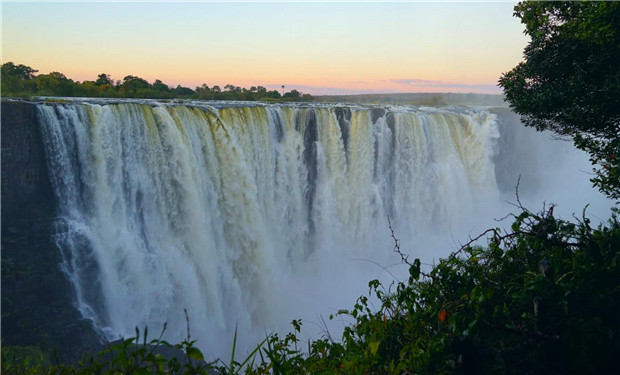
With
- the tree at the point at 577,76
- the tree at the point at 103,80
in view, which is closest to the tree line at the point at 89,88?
the tree at the point at 103,80

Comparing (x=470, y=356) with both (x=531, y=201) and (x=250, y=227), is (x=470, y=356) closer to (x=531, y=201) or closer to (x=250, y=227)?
(x=250, y=227)

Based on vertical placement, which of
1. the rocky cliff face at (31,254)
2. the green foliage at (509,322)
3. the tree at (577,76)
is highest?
the tree at (577,76)

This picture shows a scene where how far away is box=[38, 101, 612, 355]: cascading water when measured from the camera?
1123 centimetres

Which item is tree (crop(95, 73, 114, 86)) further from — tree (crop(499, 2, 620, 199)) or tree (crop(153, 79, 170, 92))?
tree (crop(499, 2, 620, 199))

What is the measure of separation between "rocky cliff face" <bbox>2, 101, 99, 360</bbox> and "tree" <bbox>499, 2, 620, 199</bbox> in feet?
33.1

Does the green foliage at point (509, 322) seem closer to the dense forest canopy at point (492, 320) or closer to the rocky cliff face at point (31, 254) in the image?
the dense forest canopy at point (492, 320)

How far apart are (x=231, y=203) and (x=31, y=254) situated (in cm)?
546

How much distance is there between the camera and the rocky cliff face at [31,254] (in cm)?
1040

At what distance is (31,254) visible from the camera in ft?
34.9

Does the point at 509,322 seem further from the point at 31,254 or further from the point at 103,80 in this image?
the point at 103,80

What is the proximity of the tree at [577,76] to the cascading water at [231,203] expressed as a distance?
8.85 meters

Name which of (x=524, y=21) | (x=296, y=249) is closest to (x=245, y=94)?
(x=296, y=249)

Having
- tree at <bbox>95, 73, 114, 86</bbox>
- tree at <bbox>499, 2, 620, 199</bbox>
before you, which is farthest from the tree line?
tree at <bbox>499, 2, 620, 199</bbox>

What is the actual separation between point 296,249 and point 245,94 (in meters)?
18.2
